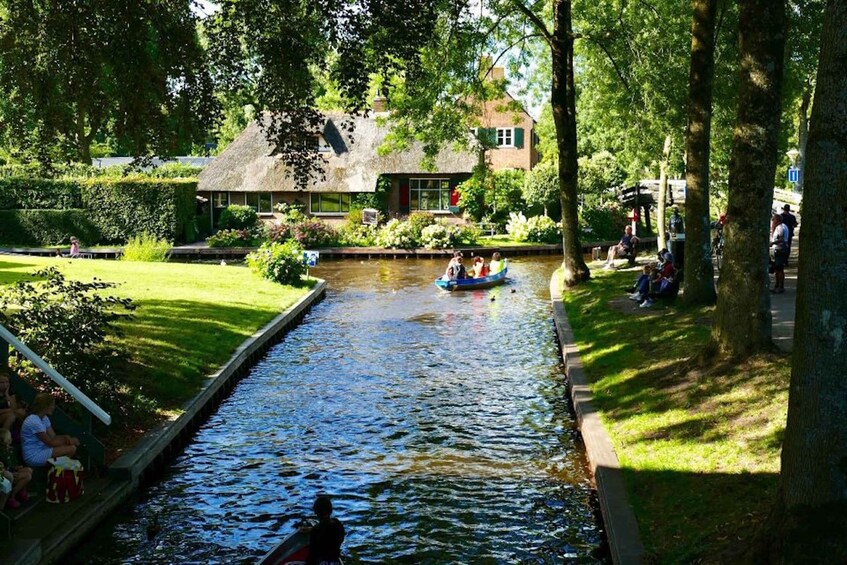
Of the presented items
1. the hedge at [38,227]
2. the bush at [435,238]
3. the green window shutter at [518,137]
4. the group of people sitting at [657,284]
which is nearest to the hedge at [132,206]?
the hedge at [38,227]

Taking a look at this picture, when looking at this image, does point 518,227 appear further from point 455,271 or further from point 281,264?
point 281,264

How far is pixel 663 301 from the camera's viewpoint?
22.2 meters

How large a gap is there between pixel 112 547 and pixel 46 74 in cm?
621

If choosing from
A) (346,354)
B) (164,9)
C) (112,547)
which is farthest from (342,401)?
(164,9)

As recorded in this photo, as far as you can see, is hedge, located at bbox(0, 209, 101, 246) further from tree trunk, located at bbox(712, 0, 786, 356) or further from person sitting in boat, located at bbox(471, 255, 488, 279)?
tree trunk, located at bbox(712, 0, 786, 356)

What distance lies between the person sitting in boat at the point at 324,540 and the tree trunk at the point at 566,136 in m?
21.3

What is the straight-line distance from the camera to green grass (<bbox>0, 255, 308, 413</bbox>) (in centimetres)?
1717

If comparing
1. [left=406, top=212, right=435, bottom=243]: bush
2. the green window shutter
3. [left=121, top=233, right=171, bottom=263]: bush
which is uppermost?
the green window shutter

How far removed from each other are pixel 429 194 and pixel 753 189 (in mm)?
45541

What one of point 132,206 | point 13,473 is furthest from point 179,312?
point 132,206

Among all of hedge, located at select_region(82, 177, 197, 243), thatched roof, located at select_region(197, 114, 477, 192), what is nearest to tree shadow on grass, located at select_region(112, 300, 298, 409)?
hedge, located at select_region(82, 177, 197, 243)

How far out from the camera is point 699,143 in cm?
1898

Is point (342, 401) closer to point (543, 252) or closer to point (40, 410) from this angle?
point (40, 410)

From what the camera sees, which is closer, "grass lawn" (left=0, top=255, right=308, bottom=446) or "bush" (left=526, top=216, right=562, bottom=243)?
"grass lawn" (left=0, top=255, right=308, bottom=446)
